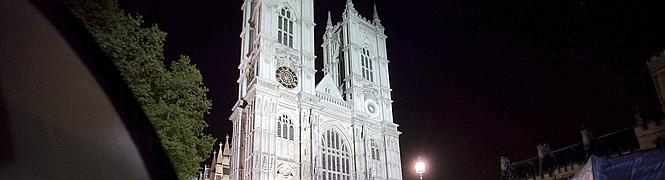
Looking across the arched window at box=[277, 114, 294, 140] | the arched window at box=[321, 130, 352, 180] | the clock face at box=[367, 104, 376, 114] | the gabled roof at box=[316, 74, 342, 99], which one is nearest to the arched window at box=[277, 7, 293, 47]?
the gabled roof at box=[316, 74, 342, 99]

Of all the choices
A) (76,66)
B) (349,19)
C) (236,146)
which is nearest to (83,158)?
(76,66)

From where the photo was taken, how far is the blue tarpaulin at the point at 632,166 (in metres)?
14.6

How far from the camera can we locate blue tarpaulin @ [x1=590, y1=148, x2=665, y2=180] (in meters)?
14.6

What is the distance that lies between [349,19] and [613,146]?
2947 cm

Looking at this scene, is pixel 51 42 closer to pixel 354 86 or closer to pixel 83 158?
pixel 83 158

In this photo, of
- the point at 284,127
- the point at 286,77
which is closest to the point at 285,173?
the point at 284,127

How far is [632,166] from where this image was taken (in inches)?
596

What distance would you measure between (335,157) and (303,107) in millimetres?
5763

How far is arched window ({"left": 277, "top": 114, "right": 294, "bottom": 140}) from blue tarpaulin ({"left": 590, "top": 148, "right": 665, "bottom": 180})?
96.3 ft

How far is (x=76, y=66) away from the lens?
450 cm

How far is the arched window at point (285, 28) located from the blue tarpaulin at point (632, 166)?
3467 cm

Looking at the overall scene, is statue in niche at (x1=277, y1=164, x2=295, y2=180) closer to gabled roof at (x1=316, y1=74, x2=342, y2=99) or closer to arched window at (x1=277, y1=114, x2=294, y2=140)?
arched window at (x1=277, y1=114, x2=294, y2=140)

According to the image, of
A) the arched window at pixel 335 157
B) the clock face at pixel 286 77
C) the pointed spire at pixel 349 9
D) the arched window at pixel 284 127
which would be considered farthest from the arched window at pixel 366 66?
the arched window at pixel 284 127

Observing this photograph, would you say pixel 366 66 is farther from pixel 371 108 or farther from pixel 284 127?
pixel 284 127
